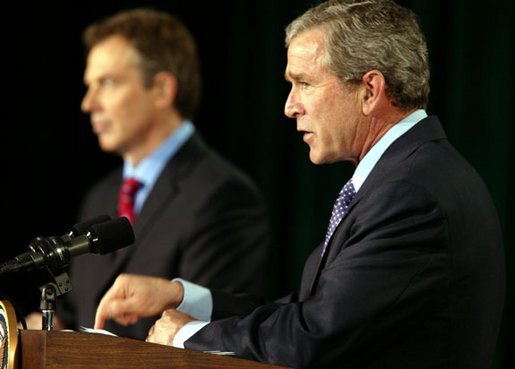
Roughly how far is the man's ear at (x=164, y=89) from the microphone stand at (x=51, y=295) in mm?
2690

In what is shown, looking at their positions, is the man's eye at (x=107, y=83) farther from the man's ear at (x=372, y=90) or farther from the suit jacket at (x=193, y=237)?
the man's ear at (x=372, y=90)

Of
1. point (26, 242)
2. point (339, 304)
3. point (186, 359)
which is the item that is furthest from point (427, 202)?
point (26, 242)

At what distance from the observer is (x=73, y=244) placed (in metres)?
2.42

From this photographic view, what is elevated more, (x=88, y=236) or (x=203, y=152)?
(x=88, y=236)

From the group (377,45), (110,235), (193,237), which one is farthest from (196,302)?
(193,237)

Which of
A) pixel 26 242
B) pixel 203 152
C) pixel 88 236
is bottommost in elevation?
pixel 26 242

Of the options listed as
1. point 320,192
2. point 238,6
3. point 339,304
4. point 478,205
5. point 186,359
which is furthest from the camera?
point 238,6

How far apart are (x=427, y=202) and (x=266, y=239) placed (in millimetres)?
2164

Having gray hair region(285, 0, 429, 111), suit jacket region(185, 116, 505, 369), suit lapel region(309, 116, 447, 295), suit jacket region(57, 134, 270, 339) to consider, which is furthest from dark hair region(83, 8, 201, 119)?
suit jacket region(185, 116, 505, 369)

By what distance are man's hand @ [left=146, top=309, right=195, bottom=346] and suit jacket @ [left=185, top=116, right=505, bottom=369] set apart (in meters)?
0.07

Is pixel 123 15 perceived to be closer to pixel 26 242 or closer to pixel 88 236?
pixel 26 242

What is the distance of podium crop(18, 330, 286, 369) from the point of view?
213cm

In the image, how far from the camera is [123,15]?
5.12 meters

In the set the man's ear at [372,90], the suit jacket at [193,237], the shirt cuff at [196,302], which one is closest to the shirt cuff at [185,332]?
the shirt cuff at [196,302]
